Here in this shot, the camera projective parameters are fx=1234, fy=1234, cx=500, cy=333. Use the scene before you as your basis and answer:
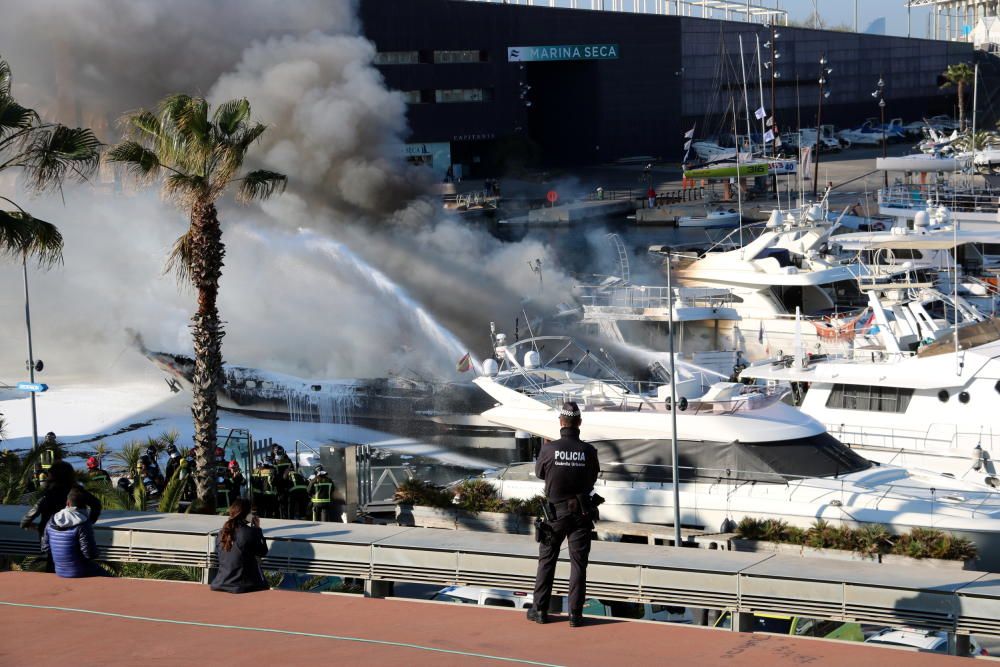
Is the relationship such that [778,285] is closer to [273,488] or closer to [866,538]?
[866,538]

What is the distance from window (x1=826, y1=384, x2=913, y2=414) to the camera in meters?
20.0

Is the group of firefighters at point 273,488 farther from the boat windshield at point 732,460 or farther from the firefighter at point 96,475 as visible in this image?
the boat windshield at point 732,460

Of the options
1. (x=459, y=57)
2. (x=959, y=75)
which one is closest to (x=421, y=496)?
(x=459, y=57)

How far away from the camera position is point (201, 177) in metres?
15.6

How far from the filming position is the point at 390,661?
298 inches

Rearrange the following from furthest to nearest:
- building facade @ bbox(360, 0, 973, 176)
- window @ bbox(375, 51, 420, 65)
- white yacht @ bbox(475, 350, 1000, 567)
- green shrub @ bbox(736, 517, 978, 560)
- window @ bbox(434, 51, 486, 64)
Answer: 1. window @ bbox(434, 51, 486, 64)
2. building facade @ bbox(360, 0, 973, 176)
3. window @ bbox(375, 51, 420, 65)
4. white yacht @ bbox(475, 350, 1000, 567)
5. green shrub @ bbox(736, 517, 978, 560)

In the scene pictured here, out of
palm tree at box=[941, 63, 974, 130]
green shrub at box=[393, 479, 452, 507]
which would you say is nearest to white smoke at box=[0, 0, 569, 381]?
green shrub at box=[393, 479, 452, 507]

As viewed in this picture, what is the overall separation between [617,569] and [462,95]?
219ft

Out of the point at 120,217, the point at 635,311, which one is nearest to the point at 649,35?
the point at 120,217

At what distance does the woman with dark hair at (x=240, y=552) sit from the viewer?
9.06m

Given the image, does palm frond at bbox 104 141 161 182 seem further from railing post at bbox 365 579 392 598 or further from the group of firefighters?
railing post at bbox 365 579 392 598

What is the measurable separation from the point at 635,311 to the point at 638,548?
22.7 meters

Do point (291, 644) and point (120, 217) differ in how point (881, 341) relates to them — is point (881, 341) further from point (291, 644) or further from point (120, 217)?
point (120, 217)

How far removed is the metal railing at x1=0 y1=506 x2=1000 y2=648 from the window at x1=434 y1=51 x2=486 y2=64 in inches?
2487
